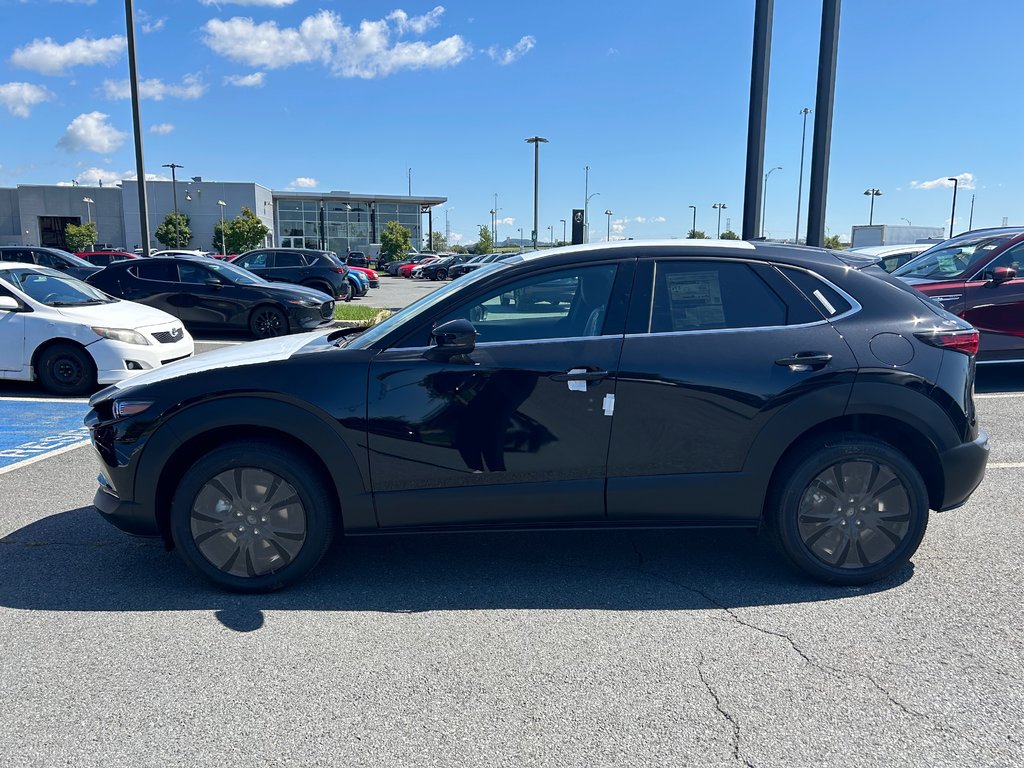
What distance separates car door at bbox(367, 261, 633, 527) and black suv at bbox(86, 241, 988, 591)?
0.01 meters

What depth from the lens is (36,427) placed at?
7363mm

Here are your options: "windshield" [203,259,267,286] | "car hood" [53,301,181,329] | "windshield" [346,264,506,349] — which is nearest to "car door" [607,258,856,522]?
"windshield" [346,264,506,349]

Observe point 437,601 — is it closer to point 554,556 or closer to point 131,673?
point 554,556

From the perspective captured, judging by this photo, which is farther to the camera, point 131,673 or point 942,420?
point 942,420

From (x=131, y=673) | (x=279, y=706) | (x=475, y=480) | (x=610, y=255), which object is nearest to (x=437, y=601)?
(x=475, y=480)

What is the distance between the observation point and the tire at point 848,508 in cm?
375

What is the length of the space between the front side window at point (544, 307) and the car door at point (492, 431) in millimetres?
96

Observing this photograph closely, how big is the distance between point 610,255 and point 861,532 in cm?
183

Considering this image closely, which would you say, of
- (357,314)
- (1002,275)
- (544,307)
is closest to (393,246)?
(357,314)

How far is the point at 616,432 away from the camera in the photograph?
12.1ft

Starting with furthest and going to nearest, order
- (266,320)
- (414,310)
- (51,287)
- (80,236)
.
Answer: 1. (80,236)
2. (266,320)
3. (51,287)
4. (414,310)

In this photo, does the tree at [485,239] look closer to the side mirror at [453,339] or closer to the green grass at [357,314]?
the green grass at [357,314]

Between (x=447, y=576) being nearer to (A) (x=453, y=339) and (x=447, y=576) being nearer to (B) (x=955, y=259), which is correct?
(A) (x=453, y=339)

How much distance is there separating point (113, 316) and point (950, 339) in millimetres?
8394
